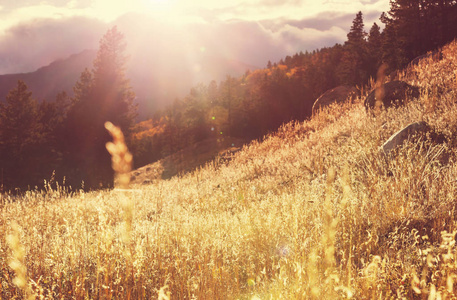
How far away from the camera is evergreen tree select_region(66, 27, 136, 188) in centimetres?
2734

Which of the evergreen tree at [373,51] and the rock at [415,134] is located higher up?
the evergreen tree at [373,51]

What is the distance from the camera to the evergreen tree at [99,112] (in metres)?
27.3

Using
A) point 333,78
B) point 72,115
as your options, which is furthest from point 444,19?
point 72,115

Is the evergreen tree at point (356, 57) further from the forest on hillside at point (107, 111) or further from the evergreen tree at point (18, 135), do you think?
the evergreen tree at point (18, 135)

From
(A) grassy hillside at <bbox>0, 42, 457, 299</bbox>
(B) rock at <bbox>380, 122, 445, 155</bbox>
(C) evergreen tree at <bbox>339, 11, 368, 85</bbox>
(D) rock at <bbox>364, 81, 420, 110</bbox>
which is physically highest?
(C) evergreen tree at <bbox>339, 11, 368, 85</bbox>

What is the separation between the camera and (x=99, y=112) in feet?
93.0

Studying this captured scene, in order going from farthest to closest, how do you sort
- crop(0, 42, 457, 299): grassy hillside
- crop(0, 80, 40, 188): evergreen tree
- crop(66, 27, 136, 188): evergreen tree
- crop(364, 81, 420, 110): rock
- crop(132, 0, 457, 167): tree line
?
crop(132, 0, 457, 167): tree line
crop(66, 27, 136, 188): evergreen tree
crop(0, 80, 40, 188): evergreen tree
crop(364, 81, 420, 110): rock
crop(0, 42, 457, 299): grassy hillside

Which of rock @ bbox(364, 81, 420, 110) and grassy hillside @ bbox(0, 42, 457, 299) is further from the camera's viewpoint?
rock @ bbox(364, 81, 420, 110)

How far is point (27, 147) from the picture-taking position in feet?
86.8

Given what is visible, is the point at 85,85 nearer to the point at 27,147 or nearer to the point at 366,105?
the point at 27,147

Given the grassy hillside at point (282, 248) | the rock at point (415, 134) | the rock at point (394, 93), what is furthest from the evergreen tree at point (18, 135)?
the rock at point (415, 134)

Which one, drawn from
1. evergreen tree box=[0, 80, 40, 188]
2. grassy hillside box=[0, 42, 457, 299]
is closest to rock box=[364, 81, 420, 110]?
grassy hillside box=[0, 42, 457, 299]

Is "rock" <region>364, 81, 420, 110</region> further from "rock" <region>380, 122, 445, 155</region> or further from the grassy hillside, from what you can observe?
"rock" <region>380, 122, 445, 155</region>

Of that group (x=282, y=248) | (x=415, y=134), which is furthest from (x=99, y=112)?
(x=282, y=248)
